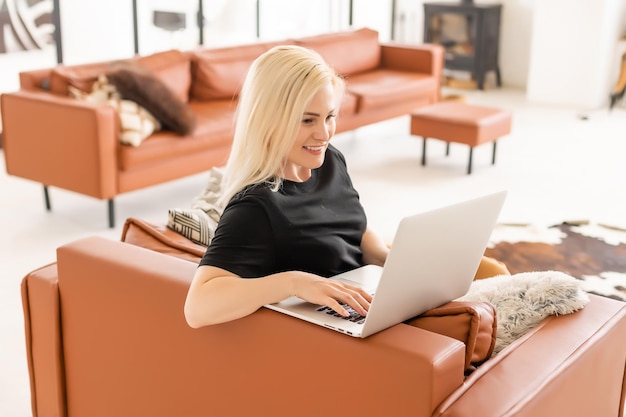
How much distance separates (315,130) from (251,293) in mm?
387

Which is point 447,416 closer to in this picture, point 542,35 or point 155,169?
point 155,169

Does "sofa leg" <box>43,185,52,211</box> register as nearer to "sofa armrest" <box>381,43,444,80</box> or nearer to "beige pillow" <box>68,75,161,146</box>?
"beige pillow" <box>68,75,161,146</box>

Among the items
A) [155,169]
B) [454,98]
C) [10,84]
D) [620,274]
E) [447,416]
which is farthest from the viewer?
[454,98]

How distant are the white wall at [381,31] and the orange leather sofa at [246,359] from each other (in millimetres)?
4169

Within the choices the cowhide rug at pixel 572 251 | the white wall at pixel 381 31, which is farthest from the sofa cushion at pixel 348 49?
the cowhide rug at pixel 572 251

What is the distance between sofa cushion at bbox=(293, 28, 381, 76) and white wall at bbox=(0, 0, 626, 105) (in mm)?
1064

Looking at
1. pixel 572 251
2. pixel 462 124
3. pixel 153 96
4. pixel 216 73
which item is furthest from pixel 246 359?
pixel 462 124

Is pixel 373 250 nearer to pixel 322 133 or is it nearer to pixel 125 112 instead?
pixel 322 133

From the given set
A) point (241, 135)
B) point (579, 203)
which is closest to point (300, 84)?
point (241, 135)

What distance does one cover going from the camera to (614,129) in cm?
701

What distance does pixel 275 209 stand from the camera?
6.10 ft

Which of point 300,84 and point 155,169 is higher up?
point 300,84

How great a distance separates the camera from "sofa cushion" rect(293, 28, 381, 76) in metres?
6.39

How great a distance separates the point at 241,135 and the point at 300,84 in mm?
180
